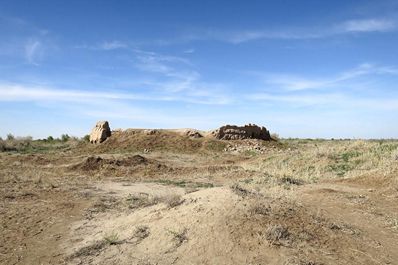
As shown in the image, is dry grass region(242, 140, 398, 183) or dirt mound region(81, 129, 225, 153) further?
dirt mound region(81, 129, 225, 153)

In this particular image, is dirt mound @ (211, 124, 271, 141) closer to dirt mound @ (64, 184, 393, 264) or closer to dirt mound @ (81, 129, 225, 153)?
dirt mound @ (81, 129, 225, 153)

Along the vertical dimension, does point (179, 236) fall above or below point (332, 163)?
below

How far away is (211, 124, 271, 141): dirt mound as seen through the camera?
110ft

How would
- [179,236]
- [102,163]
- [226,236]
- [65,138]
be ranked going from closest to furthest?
[226,236], [179,236], [102,163], [65,138]

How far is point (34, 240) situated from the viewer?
8531 mm

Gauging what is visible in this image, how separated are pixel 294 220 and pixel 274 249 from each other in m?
1.24

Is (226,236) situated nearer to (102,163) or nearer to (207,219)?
(207,219)

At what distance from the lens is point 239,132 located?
112ft

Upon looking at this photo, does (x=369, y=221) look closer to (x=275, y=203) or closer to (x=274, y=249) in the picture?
(x=275, y=203)

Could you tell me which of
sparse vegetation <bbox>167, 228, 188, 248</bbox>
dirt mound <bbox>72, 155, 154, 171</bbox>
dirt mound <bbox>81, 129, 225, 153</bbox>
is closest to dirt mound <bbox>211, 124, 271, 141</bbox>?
dirt mound <bbox>81, 129, 225, 153</bbox>

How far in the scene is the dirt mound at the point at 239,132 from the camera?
1325 inches

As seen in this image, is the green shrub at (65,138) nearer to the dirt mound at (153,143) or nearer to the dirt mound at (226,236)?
the dirt mound at (153,143)

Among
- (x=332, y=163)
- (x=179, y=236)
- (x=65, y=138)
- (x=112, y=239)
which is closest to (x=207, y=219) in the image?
(x=179, y=236)

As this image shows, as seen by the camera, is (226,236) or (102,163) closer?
(226,236)
